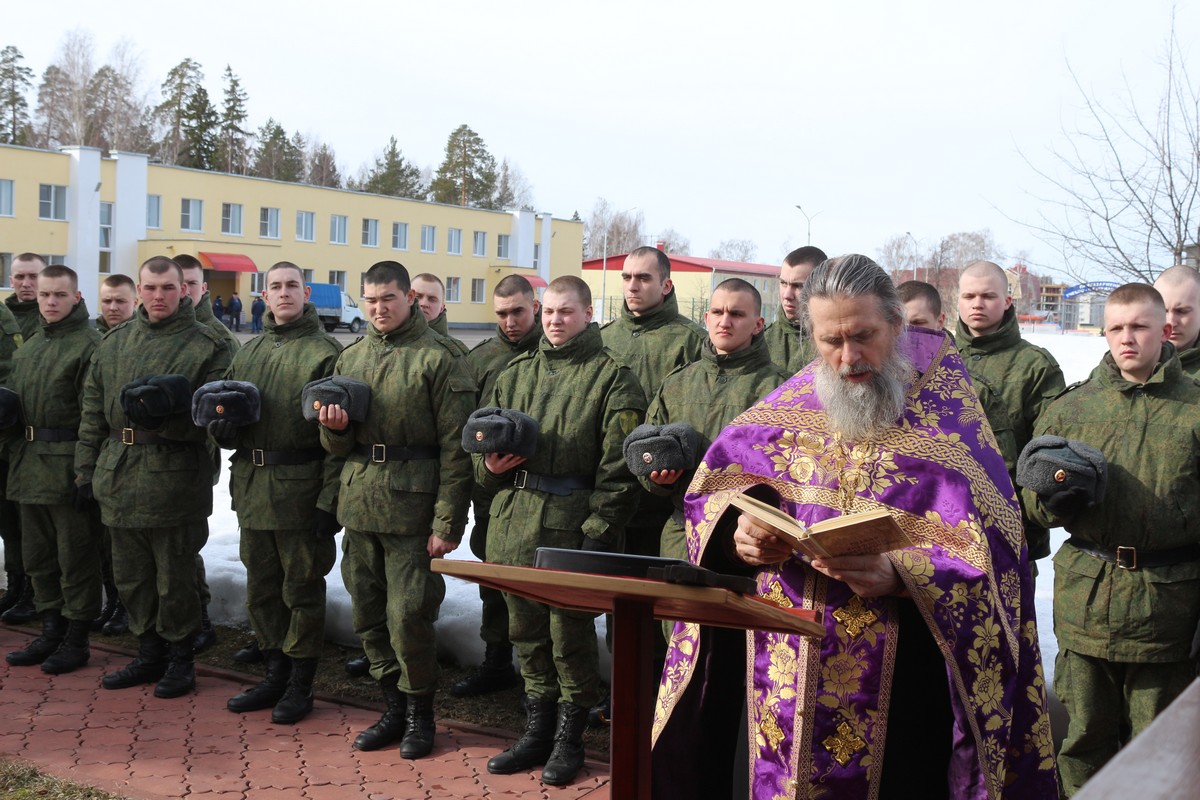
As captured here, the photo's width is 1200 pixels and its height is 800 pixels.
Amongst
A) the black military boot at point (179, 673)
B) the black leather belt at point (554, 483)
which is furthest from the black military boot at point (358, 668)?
the black leather belt at point (554, 483)

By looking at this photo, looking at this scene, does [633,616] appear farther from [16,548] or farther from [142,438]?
[16,548]

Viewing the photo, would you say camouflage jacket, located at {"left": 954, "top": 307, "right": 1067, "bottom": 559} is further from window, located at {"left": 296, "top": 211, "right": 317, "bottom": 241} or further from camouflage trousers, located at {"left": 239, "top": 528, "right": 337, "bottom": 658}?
window, located at {"left": 296, "top": 211, "right": 317, "bottom": 241}

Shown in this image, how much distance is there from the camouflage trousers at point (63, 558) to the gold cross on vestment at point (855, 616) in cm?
540

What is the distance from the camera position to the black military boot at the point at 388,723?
5.58 meters

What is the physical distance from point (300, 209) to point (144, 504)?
152 feet

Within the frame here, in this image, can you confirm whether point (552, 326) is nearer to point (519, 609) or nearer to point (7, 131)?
point (519, 609)

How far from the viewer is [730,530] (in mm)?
3234

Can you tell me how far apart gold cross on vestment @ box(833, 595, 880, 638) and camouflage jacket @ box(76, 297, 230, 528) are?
4386mm

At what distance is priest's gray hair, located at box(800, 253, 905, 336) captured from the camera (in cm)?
303

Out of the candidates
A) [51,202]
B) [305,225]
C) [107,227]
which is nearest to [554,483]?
[51,202]

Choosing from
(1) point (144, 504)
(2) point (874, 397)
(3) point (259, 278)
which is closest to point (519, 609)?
(1) point (144, 504)

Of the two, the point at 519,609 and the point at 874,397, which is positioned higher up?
the point at 874,397

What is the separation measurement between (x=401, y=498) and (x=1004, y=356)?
10.3 feet

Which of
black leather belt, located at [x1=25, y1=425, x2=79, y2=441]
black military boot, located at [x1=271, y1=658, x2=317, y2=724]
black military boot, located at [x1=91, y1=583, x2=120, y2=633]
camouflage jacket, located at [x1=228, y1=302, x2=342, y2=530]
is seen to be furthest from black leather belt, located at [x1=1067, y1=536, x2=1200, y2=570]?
black military boot, located at [x1=91, y1=583, x2=120, y2=633]
